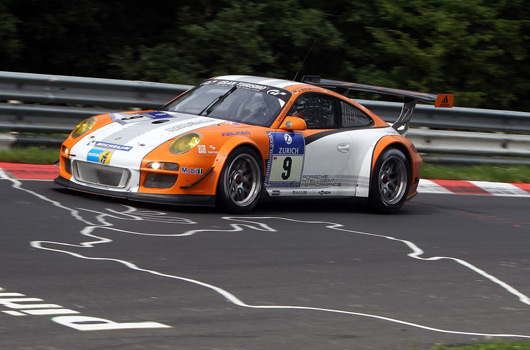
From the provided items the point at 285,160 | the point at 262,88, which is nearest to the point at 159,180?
the point at 285,160

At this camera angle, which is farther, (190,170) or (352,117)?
(352,117)

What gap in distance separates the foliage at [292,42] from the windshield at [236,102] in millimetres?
6915

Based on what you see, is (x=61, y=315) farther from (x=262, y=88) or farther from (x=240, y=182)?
(x=262, y=88)

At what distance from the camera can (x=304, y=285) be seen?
5.79 m

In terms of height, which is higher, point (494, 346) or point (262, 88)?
point (262, 88)

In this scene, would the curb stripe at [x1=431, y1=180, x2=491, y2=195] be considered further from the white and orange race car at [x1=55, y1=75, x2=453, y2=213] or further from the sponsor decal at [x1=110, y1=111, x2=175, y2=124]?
the sponsor decal at [x1=110, y1=111, x2=175, y2=124]

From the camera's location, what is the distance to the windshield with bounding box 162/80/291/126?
28.9 ft

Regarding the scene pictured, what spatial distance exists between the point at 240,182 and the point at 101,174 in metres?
1.29

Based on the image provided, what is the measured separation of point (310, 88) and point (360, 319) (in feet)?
15.3

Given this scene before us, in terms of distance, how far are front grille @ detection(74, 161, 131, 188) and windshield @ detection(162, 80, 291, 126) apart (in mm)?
1282

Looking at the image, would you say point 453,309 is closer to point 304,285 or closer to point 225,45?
point 304,285

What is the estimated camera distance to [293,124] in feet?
28.2

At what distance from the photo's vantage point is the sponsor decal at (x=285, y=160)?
855 centimetres

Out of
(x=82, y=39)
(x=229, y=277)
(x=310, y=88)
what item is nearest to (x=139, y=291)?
(x=229, y=277)
